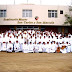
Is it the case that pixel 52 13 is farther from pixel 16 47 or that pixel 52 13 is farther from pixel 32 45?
pixel 16 47

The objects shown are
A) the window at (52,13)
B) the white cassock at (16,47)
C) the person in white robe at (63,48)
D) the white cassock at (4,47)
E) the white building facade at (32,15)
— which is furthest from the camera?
the window at (52,13)

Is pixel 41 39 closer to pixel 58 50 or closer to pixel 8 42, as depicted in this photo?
pixel 58 50

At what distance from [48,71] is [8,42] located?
812 centimetres

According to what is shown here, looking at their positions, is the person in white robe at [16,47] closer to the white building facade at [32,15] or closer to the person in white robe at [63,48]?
the person in white robe at [63,48]

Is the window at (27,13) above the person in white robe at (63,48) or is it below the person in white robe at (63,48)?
above

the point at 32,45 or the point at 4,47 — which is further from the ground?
the point at 32,45

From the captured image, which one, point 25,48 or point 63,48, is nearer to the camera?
point 25,48

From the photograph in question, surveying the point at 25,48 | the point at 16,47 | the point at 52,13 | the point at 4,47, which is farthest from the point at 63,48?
the point at 52,13

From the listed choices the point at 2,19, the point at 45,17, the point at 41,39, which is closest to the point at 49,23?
the point at 45,17

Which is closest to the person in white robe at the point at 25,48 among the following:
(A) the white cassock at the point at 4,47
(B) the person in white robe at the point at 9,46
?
(B) the person in white robe at the point at 9,46

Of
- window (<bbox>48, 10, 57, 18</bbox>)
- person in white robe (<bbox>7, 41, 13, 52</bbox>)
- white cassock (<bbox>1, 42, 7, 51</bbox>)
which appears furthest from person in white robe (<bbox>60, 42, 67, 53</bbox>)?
window (<bbox>48, 10, 57, 18</bbox>)

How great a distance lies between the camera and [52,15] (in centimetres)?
2881

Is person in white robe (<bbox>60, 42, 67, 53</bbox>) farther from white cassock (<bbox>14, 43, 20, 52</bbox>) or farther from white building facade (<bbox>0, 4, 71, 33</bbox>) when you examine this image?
white building facade (<bbox>0, 4, 71, 33</bbox>)

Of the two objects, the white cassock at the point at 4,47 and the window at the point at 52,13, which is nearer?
the white cassock at the point at 4,47
